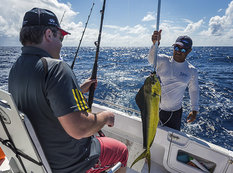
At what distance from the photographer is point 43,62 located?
862 millimetres

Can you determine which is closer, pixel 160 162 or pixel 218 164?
pixel 218 164

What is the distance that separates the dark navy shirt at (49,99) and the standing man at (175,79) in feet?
5.00

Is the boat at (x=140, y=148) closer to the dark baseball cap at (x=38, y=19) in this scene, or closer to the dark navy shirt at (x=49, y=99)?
the dark navy shirt at (x=49, y=99)

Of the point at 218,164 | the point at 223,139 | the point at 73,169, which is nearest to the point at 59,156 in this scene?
the point at 73,169

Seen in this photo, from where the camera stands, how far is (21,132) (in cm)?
86

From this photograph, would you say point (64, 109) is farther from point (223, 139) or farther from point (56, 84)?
point (223, 139)

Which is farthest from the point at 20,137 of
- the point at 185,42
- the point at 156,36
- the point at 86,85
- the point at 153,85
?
the point at 185,42

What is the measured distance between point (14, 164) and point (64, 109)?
0.79m

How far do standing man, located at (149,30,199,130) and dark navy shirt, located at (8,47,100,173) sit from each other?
5.00 ft

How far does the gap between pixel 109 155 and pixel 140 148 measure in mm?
1318

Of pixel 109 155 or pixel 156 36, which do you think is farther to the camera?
pixel 156 36

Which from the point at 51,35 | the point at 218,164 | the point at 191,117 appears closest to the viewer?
the point at 51,35

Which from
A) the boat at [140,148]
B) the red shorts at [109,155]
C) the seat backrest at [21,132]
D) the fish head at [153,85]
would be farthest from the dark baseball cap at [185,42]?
the seat backrest at [21,132]

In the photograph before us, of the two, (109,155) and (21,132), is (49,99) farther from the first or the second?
(109,155)
